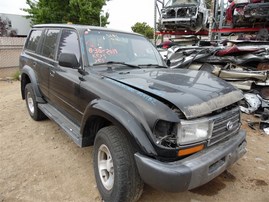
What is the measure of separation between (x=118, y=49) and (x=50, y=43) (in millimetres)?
1376

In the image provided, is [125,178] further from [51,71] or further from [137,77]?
[51,71]

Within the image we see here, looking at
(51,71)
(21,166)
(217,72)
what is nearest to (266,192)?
(21,166)

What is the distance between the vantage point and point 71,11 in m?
18.8

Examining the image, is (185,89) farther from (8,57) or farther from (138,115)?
(8,57)

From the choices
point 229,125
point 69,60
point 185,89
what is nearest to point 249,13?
point 229,125

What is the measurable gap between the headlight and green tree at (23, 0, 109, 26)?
1722 cm

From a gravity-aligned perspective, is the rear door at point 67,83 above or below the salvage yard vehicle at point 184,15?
below

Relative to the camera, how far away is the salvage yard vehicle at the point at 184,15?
10.7m

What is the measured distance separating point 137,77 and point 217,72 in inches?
159

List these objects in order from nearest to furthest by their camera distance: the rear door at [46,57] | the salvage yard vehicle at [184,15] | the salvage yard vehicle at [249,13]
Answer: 1. the rear door at [46,57]
2. the salvage yard vehicle at [249,13]
3. the salvage yard vehicle at [184,15]

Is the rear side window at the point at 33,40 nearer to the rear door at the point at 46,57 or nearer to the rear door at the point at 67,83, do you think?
the rear door at the point at 46,57

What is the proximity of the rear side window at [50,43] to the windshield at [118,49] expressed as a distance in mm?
906

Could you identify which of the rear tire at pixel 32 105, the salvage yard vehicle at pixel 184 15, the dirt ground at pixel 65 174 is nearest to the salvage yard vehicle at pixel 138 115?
the dirt ground at pixel 65 174

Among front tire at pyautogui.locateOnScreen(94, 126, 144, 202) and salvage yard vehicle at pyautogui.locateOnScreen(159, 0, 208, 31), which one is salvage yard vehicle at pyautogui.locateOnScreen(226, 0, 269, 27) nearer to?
salvage yard vehicle at pyautogui.locateOnScreen(159, 0, 208, 31)
